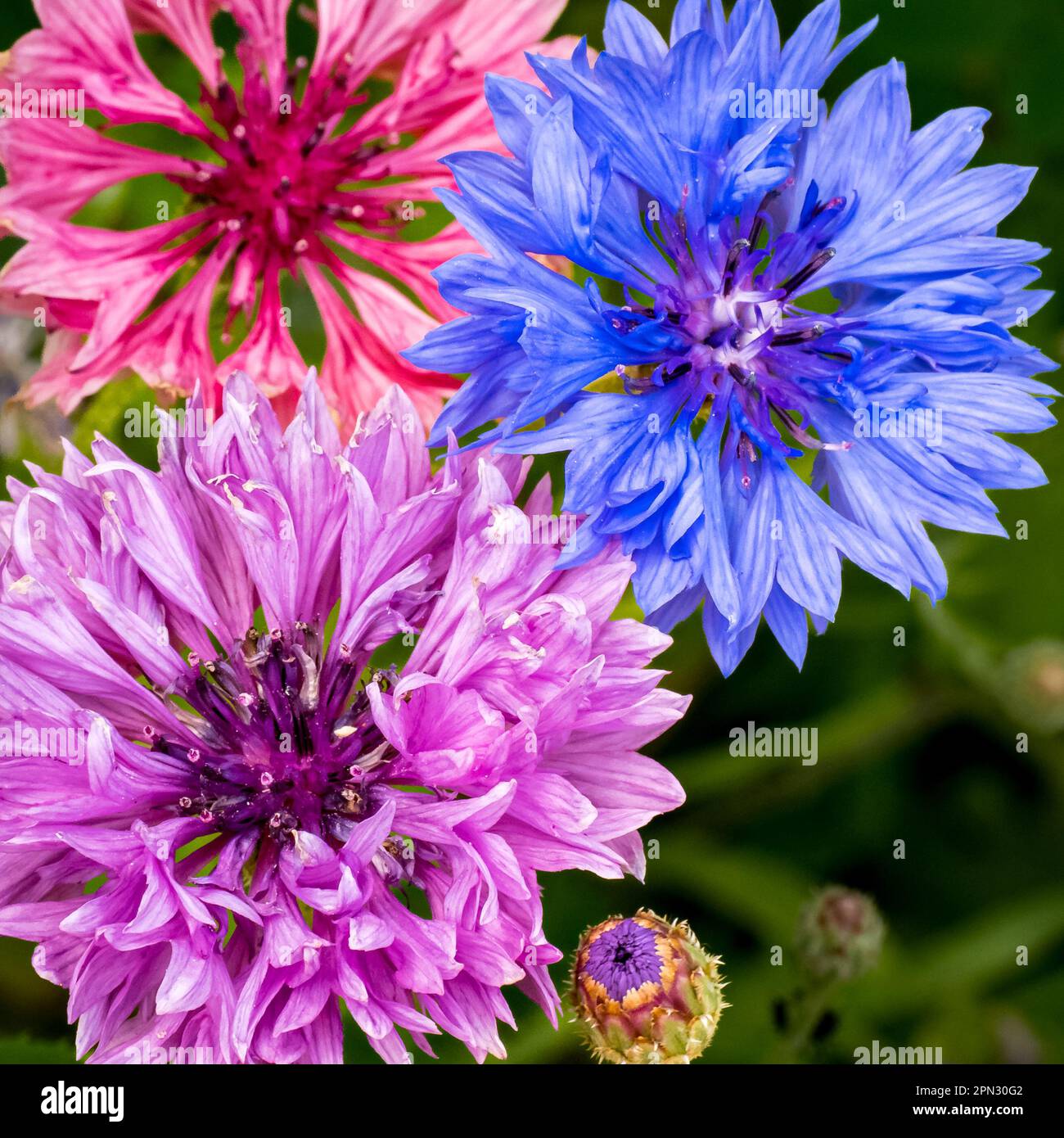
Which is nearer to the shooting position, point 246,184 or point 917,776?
point 246,184

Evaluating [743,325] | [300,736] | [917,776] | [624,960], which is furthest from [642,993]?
[917,776]

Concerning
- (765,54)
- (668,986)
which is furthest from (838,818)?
(765,54)

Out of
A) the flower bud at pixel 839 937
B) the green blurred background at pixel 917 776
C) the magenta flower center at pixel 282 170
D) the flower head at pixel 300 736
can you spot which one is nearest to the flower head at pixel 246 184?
the magenta flower center at pixel 282 170

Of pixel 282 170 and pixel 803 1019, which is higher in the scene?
pixel 282 170

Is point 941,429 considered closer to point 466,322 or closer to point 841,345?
point 841,345

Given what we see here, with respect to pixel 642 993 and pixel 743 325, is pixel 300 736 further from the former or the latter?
pixel 743 325

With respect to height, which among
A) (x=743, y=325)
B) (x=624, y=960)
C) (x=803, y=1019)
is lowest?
(x=803, y=1019)

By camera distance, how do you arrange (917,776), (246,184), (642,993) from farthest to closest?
(917,776)
(246,184)
(642,993)
